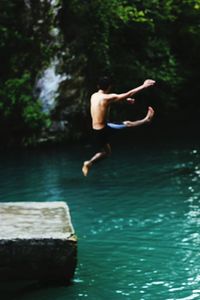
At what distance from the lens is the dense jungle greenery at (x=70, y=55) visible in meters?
23.9

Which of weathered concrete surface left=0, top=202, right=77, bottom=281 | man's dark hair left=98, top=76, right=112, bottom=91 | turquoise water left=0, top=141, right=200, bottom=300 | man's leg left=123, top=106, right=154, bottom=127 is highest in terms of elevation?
man's dark hair left=98, top=76, right=112, bottom=91

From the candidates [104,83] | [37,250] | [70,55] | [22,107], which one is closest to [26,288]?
[37,250]

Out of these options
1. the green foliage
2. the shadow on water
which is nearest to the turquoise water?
the shadow on water

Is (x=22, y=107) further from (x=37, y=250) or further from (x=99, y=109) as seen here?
(x=99, y=109)

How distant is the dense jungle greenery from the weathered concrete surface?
1308 cm

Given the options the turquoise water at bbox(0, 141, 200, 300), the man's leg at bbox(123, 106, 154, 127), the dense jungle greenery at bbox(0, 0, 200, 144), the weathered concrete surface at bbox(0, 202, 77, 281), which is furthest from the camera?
the dense jungle greenery at bbox(0, 0, 200, 144)

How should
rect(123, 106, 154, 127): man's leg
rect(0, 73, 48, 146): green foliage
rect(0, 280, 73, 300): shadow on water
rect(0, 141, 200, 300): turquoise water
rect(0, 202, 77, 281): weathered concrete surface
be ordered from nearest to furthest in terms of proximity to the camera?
rect(123, 106, 154, 127): man's leg → rect(0, 202, 77, 281): weathered concrete surface → rect(0, 280, 73, 300): shadow on water → rect(0, 141, 200, 300): turquoise water → rect(0, 73, 48, 146): green foliage

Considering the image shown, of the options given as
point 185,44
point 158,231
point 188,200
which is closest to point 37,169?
point 188,200

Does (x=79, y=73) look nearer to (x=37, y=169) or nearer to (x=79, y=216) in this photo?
(x=37, y=169)

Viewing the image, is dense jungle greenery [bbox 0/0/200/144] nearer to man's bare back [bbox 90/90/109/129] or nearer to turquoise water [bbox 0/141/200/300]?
turquoise water [bbox 0/141/200/300]

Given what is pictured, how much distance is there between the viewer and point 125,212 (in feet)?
49.1

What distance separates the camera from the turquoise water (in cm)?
1051

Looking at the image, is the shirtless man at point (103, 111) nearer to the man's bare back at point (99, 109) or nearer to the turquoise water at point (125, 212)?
the man's bare back at point (99, 109)

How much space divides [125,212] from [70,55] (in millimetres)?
10766
